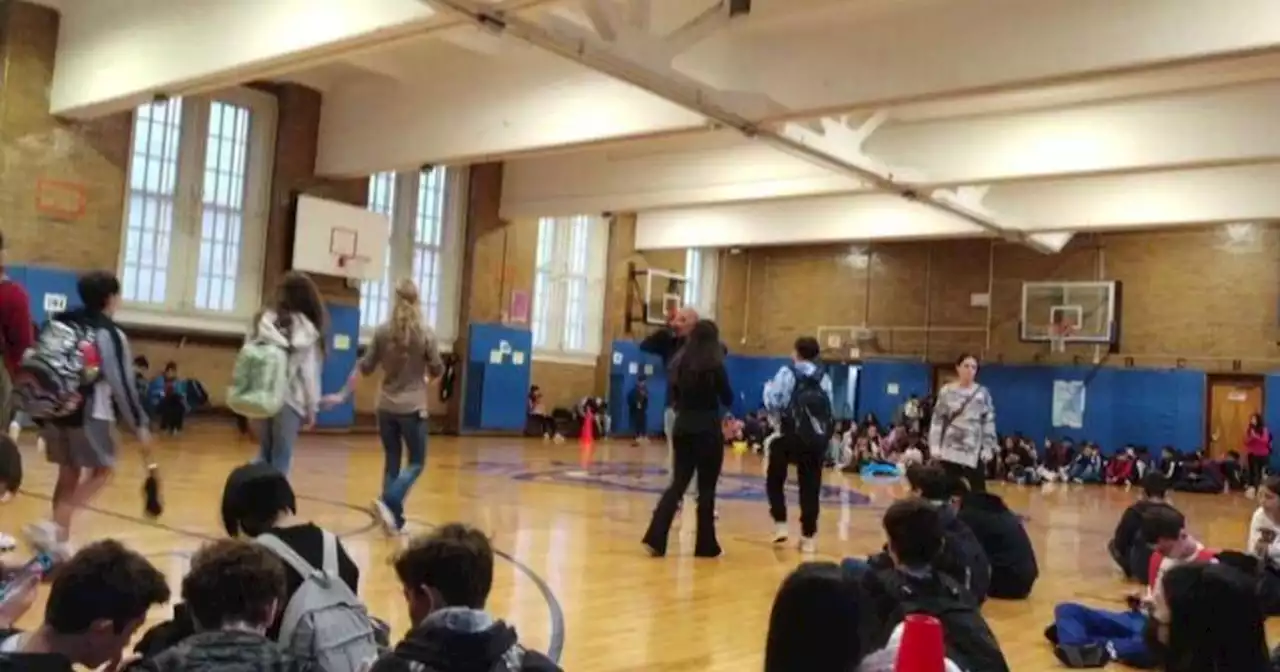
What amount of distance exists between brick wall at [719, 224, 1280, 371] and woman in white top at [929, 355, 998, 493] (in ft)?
51.9

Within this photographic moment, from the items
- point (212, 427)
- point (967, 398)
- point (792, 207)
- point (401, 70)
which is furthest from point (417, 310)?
point (792, 207)

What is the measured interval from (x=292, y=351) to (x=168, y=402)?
34.2 feet

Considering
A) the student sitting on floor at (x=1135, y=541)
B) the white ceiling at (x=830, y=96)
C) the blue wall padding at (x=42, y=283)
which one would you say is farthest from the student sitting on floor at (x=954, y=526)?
the blue wall padding at (x=42, y=283)

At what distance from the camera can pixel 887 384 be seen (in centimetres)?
2380

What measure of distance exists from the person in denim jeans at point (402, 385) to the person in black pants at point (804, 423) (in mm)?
2292

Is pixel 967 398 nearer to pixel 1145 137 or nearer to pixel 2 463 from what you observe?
pixel 2 463

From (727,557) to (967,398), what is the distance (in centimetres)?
191

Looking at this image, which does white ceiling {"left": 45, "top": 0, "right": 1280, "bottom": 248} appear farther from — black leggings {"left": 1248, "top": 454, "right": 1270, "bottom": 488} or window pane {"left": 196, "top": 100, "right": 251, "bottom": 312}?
black leggings {"left": 1248, "top": 454, "right": 1270, "bottom": 488}

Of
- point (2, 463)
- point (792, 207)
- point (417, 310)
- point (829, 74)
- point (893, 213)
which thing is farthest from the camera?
point (792, 207)

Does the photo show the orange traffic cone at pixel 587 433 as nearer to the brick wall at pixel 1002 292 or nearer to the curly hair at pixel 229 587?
the brick wall at pixel 1002 292

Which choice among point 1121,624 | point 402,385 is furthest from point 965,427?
point 402,385

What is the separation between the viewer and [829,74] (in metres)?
11.2

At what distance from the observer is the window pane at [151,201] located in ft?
50.7

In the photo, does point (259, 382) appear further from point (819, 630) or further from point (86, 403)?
point (819, 630)
